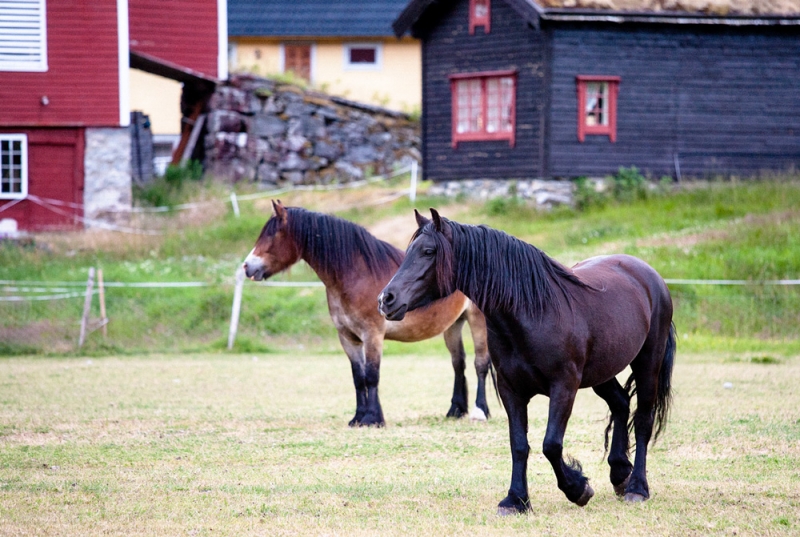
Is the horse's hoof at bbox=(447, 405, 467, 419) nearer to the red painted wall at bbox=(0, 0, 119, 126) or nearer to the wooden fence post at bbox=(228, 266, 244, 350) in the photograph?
the wooden fence post at bbox=(228, 266, 244, 350)

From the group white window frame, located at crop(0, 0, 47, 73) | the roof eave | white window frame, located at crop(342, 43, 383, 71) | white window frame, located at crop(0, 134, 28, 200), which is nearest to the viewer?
white window frame, located at crop(0, 0, 47, 73)

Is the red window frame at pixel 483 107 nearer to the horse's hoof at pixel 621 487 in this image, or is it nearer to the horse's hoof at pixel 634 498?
the horse's hoof at pixel 621 487

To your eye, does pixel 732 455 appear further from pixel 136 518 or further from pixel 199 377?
pixel 199 377

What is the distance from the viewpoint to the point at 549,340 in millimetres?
6035

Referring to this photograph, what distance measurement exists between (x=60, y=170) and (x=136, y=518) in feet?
70.0

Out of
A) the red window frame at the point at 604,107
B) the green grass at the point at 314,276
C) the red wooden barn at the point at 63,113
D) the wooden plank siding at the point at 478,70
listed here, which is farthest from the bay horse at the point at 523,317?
the red window frame at the point at 604,107

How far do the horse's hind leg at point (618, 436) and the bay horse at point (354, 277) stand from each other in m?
3.25

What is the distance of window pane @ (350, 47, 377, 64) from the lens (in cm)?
4025

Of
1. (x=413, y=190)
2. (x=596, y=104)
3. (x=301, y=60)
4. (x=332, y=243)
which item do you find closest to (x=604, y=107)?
(x=596, y=104)

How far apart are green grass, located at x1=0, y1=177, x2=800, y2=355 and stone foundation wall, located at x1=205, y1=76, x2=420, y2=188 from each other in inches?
97.0

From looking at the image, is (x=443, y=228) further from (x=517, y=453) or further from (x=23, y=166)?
(x=23, y=166)

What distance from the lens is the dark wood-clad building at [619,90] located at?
2698 cm

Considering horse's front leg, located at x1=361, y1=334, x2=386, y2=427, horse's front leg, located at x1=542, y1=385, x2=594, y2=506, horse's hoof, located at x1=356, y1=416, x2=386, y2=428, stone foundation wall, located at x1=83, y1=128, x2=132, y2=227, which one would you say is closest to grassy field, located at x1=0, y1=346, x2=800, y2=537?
horse's front leg, located at x1=542, y1=385, x2=594, y2=506

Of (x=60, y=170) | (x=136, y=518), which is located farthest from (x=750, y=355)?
(x=60, y=170)
